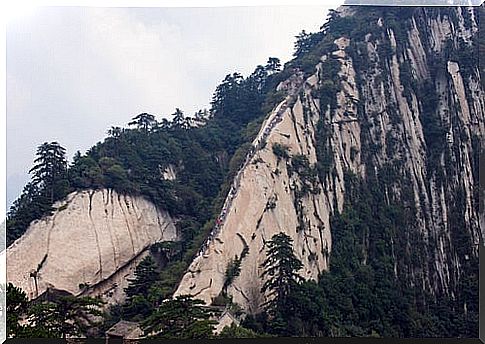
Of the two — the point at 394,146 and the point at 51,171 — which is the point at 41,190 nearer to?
the point at 51,171

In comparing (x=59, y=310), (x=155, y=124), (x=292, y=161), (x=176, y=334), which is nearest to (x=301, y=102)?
(x=292, y=161)

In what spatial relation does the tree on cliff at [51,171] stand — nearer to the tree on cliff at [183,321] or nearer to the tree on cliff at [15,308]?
the tree on cliff at [15,308]

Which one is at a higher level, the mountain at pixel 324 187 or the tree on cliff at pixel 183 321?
the mountain at pixel 324 187

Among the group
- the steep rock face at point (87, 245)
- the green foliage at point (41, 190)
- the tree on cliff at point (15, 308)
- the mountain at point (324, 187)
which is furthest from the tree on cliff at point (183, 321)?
the green foliage at point (41, 190)

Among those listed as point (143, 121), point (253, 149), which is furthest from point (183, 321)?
point (143, 121)

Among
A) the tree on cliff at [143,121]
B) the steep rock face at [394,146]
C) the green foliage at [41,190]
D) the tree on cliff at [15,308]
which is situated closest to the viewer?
the tree on cliff at [15,308]

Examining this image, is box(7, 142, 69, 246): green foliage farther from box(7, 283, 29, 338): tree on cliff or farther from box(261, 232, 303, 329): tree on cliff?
box(261, 232, 303, 329): tree on cliff

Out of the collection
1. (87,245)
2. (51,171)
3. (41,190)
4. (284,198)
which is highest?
(51,171)

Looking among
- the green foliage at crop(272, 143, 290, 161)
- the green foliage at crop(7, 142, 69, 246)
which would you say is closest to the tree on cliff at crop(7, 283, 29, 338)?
the green foliage at crop(7, 142, 69, 246)
